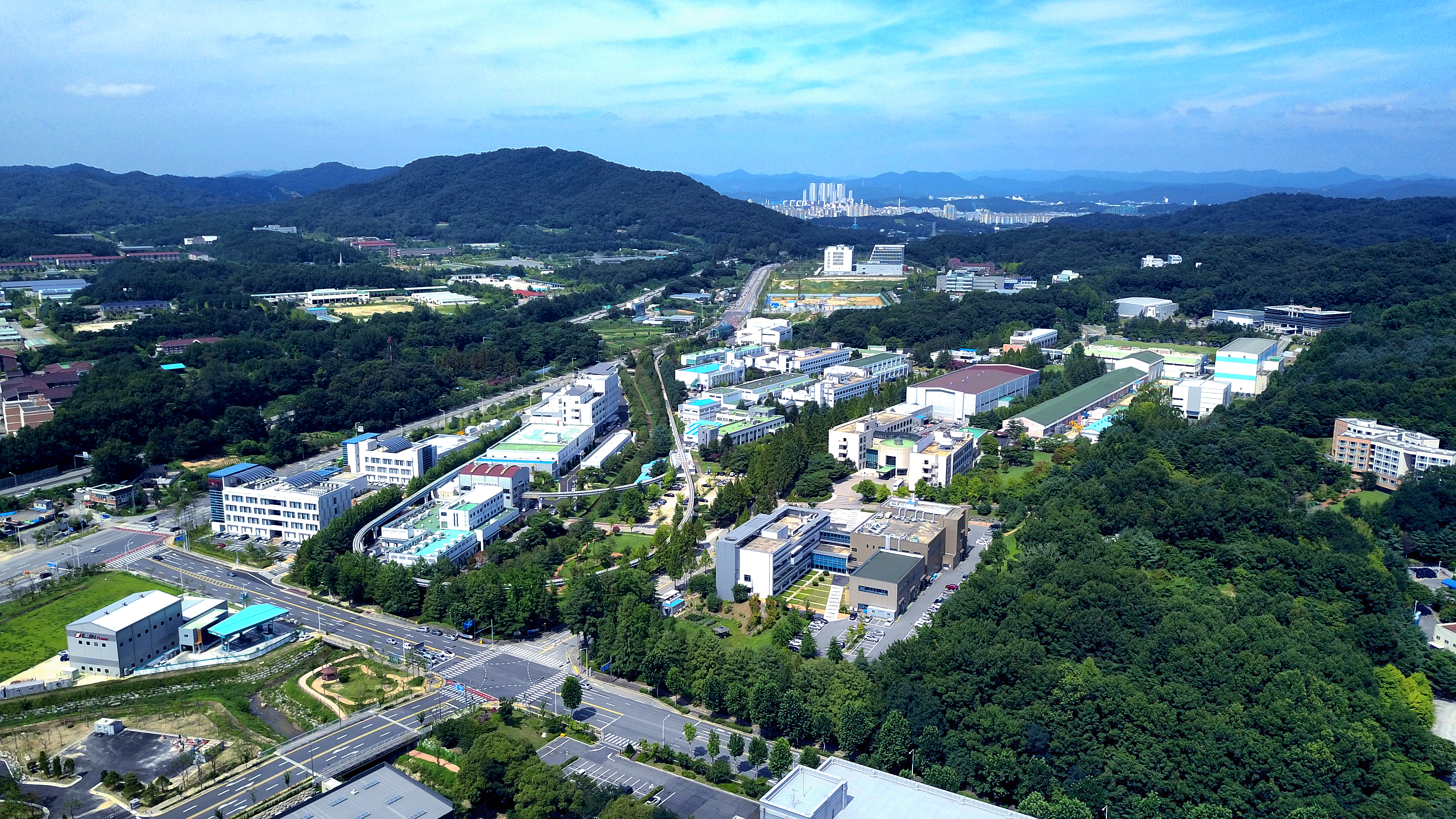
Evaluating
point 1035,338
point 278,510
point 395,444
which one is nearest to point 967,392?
point 1035,338

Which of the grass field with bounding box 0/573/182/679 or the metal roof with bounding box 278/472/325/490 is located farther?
the metal roof with bounding box 278/472/325/490

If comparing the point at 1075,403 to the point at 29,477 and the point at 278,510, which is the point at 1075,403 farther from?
the point at 29,477

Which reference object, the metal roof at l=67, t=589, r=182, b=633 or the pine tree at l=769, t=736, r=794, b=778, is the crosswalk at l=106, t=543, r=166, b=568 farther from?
the pine tree at l=769, t=736, r=794, b=778

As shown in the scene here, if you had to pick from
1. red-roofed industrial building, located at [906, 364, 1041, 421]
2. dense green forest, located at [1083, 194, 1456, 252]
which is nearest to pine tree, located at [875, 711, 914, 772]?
red-roofed industrial building, located at [906, 364, 1041, 421]

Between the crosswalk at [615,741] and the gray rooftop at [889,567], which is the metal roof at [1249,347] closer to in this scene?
the gray rooftop at [889,567]

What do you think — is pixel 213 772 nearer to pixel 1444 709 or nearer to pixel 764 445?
pixel 764 445
